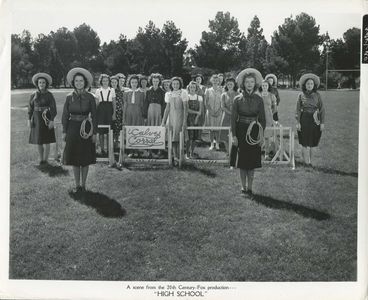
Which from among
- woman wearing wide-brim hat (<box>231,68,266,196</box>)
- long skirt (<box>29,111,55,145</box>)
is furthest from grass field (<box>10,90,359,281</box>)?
woman wearing wide-brim hat (<box>231,68,266,196</box>)

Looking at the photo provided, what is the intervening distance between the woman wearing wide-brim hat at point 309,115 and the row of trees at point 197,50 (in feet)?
0.59

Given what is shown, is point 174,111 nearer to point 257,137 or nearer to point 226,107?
point 226,107

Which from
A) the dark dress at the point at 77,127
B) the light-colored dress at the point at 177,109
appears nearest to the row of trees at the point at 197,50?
the dark dress at the point at 77,127

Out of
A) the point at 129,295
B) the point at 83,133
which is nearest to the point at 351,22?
the point at 83,133

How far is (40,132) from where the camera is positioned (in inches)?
196

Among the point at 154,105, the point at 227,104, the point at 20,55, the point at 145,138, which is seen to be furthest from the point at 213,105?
the point at 20,55

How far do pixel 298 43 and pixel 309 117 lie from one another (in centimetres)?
105

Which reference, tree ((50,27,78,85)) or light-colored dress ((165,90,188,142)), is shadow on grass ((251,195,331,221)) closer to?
light-colored dress ((165,90,188,142))

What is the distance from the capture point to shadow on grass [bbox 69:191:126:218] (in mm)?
4359

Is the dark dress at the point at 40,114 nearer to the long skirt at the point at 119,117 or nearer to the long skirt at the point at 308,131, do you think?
the long skirt at the point at 119,117

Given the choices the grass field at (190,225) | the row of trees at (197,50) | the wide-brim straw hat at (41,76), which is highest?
the row of trees at (197,50)

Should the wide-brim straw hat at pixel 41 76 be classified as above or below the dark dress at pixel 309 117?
above

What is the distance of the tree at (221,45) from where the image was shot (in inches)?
171

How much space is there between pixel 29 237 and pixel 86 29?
205 centimetres
